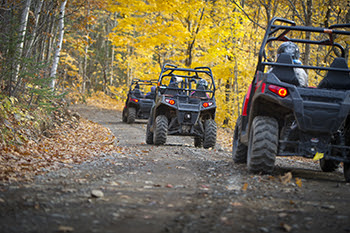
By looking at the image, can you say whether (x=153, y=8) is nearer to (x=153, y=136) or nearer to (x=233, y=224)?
(x=153, y=136)

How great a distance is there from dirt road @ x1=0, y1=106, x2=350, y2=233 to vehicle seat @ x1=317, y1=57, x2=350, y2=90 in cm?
138

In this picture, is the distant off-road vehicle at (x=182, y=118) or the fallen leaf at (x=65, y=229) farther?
the distant off-road vehicle at (x=182, y=118)

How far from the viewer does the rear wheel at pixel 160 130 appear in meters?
9.67

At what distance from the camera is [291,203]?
144 inches

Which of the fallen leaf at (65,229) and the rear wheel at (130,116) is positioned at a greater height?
the fallen leaf at (65,229)

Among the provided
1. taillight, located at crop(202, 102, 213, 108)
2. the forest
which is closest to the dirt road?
the forest

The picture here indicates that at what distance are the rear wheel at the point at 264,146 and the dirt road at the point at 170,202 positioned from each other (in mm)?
199

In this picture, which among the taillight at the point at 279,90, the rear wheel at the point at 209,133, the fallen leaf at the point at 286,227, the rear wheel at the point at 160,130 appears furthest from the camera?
the rear wheel at the point at 209,133

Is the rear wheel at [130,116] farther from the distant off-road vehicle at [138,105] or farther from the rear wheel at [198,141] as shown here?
the rear wheel at [198,141]

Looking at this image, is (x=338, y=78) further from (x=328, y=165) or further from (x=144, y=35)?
(x=144, y=35)

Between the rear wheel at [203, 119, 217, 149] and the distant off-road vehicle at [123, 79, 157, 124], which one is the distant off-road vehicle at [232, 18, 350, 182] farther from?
the distant off-road vehicle at [123, 79, 157, 124]

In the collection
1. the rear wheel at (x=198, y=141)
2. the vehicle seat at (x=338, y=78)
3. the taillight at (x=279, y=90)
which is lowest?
the rear wheel at (x=198, y=141)

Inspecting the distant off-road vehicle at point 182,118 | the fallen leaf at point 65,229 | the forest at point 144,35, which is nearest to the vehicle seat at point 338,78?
the forest at point 144,35

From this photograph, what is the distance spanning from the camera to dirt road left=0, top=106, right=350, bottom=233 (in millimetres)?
2811
